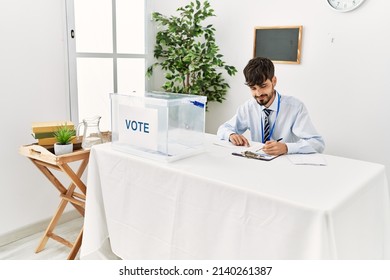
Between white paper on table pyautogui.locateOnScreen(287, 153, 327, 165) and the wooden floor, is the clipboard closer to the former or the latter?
white paper on table pyautogui.locateOnScreen(287, 153, 327, 165)

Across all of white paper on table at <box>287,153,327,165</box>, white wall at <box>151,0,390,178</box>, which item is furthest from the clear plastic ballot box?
white wall at <box>151,0,390,178</box>

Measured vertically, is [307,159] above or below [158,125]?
below

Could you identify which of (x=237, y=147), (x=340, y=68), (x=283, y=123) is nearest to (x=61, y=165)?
(x=237, y=147)

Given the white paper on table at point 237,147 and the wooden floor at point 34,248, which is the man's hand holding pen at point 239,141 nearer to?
the white paper on table at point 237,147

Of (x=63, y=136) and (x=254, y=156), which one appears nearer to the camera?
(x=254, y=156)

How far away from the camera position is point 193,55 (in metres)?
3.21

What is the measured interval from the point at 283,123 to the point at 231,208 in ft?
3.46

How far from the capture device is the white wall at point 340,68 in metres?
2.61

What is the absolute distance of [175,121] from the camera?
1.82m

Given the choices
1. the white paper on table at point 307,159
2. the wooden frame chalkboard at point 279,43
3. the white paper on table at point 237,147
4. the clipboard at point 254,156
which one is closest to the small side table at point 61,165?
the white paper on table at point 237,147

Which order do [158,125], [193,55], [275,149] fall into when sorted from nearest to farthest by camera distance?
[158,125]
[275,149]
[193,55]

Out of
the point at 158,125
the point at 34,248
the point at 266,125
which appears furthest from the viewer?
the point at 34,248

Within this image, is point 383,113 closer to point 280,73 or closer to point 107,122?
point 280,73

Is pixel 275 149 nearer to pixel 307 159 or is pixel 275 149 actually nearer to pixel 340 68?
pixel 307 159
